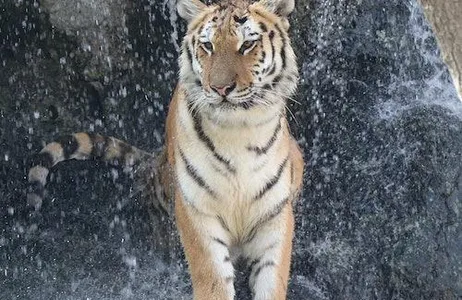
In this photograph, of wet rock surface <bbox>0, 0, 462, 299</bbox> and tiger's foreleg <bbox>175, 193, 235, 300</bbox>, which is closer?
tiger's foreleg <bbox>175, 193, 235, 300</bbox>

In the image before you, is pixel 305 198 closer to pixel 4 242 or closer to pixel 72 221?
pixel 72 221

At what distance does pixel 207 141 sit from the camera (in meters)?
3.50

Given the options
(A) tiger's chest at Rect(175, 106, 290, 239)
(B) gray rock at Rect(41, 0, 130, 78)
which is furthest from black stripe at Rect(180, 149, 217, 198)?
(B) gray rock at Rect(41, 0, 130, 78)

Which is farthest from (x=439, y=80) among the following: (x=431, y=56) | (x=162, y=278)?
(x=162, y=278)

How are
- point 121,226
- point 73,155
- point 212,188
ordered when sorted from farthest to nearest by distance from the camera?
point 121,226 < point 73,155 < point 212,188

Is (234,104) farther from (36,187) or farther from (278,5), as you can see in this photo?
(36,187)

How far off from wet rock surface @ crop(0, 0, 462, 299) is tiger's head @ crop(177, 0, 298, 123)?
4.02 feet

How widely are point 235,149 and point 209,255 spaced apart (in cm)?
43

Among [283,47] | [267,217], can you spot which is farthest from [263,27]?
[267,217]

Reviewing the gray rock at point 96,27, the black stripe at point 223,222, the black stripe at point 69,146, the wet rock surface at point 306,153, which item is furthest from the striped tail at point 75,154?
the black stripe at point 223,222

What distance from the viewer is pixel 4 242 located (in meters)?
4.93

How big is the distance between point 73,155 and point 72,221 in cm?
73

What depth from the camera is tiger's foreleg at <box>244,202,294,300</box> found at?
11.8ft

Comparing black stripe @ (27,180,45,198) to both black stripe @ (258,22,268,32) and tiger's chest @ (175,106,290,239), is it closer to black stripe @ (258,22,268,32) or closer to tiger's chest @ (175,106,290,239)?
tiger's chest @ (175,106,290,239)
